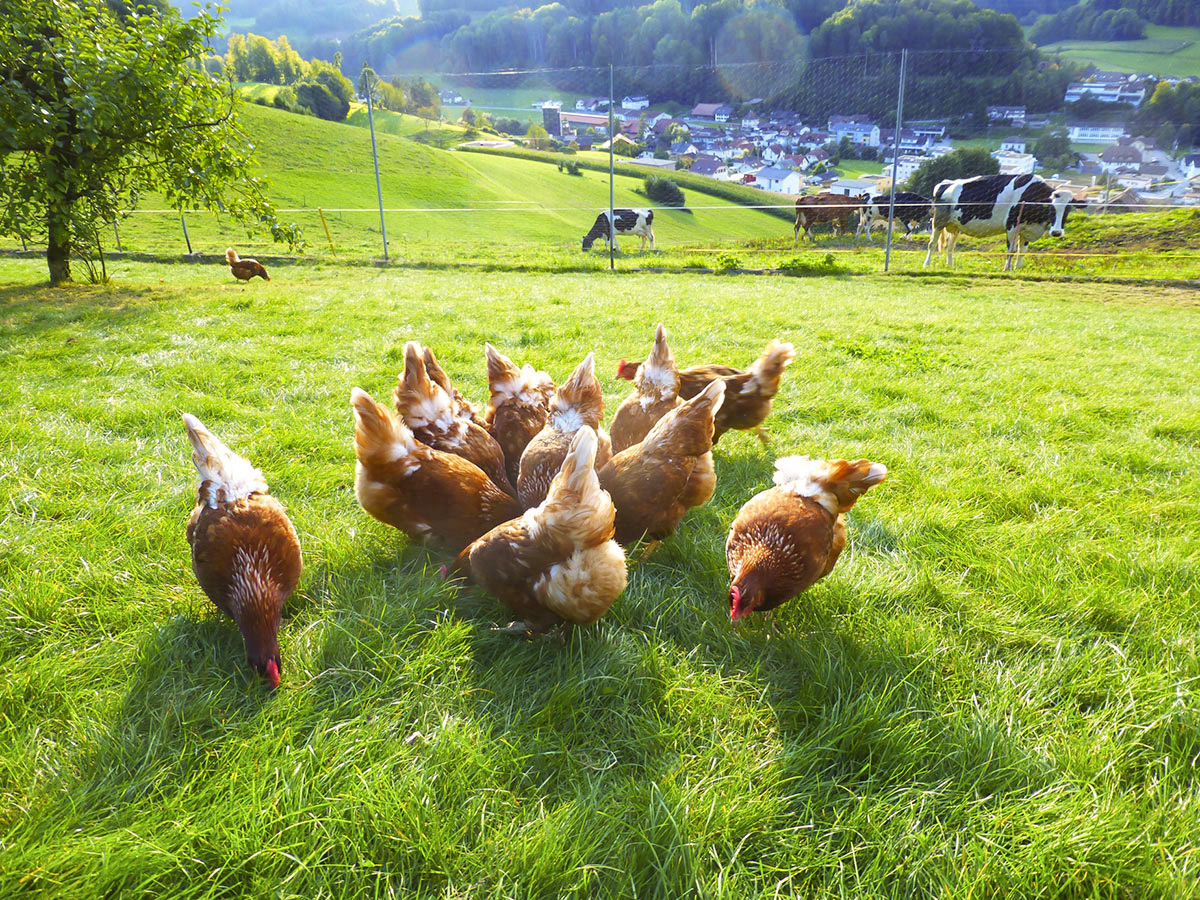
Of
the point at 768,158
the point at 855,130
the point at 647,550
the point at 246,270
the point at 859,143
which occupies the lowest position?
the point at 647,550

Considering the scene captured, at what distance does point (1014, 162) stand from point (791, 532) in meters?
17.0

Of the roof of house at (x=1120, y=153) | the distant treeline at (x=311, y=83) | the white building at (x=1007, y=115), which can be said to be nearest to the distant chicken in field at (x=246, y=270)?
the distant treeline at (x=311, y=83)

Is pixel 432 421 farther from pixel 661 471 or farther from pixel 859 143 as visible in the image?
pixel 859 143

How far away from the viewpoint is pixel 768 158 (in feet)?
50.7

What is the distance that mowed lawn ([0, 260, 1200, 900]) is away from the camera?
4.50 feet

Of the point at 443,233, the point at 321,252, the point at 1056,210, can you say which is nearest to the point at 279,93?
the point at 443,233

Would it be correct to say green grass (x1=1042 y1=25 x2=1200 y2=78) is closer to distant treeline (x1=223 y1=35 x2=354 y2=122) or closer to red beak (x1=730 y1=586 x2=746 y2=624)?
red beak (x1=730 y1=586 x2=746 y2=624)

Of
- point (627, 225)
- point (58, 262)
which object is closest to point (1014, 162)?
point (627, 225)

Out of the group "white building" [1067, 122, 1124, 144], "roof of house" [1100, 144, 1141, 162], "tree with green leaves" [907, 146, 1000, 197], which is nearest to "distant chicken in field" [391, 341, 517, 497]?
"tree with green leaves" [907, 146, 1000, 197]

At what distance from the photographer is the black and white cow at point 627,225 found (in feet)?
58.0

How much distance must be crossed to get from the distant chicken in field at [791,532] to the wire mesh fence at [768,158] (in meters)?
12.1

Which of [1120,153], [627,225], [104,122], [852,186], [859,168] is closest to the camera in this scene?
[104,122]

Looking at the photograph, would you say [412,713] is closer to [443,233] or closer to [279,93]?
[443,233]

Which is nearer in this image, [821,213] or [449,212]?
[821,213]
